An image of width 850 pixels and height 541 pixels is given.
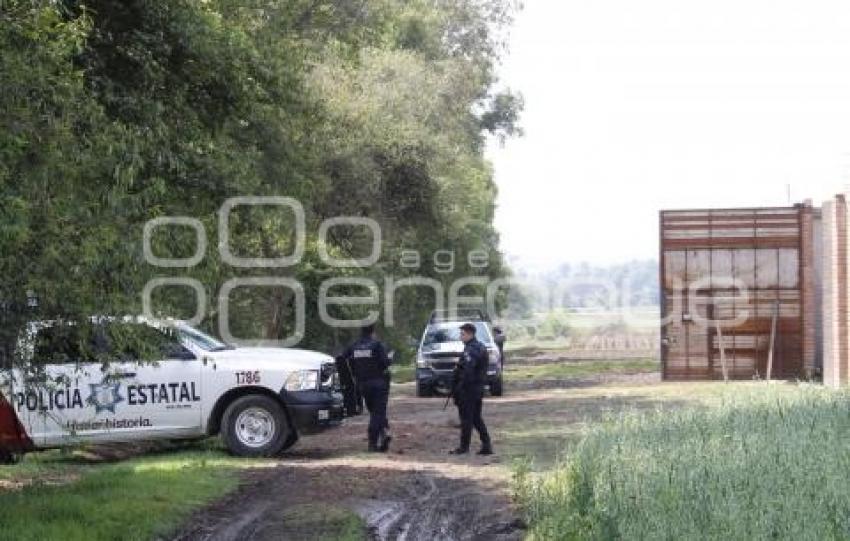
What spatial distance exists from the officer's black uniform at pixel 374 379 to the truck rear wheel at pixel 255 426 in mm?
1253

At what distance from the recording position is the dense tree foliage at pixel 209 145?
8.65m

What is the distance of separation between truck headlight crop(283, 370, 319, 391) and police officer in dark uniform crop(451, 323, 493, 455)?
192cm

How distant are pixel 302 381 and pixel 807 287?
57.9ft

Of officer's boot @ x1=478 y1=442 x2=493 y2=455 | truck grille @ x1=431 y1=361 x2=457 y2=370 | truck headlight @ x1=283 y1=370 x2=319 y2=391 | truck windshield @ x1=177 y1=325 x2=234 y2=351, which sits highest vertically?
truck windshield @ x1=177 y1=325 x2=234 y2=351

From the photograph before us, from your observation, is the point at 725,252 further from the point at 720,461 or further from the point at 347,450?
the point at 720,461

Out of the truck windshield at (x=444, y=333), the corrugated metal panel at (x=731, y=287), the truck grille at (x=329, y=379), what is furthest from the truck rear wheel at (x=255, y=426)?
the corrugated metal panel at (x=731, y=287)

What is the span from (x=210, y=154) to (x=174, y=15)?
77.7 inches

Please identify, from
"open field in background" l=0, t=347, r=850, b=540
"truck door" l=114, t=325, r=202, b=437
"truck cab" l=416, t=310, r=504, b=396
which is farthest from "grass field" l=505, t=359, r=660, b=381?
"truck door" l=114, t=325, r=202, b=437

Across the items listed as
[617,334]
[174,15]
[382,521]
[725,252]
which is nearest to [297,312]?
[725,252]

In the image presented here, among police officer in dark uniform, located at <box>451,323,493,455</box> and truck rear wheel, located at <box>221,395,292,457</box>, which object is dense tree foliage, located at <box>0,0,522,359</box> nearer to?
truck rear wheel, located at <box>221,395,292,457</box>

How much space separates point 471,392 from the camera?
15789 millimetres

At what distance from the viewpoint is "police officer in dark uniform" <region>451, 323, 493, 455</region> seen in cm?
1575

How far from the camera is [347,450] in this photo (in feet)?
53.9

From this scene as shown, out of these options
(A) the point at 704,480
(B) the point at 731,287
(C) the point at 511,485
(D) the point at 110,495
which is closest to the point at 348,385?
(C) the point at 511,485
